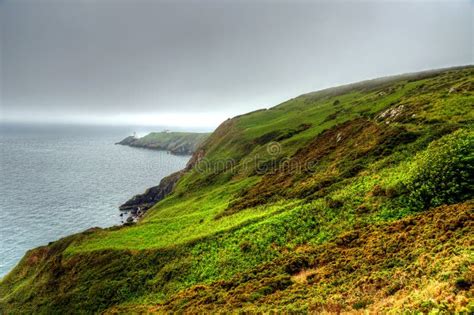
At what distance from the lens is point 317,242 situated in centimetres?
2558

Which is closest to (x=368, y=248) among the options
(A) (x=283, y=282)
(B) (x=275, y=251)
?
(A) (x=283, y=282)

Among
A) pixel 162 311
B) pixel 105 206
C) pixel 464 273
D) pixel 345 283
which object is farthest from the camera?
pixel 105 206

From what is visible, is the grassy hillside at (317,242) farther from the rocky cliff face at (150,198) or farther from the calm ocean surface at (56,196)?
the rocky cliff face at (150,198)

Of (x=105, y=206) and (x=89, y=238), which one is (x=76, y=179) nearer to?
(x=105, y=206)

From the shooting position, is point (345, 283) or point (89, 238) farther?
point (89, 238)

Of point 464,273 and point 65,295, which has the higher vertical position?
point 464,273

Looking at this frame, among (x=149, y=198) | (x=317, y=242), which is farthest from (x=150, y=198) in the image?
(x=317, y=242)

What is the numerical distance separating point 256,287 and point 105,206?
102m

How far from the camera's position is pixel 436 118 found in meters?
38.5

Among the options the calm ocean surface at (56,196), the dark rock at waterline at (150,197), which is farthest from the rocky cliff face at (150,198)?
the calm ocean surface at (56,196)

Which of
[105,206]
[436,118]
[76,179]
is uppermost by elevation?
[436,118]

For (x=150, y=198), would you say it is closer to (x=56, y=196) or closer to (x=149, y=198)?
(x=149, y=198)

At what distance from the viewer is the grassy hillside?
53.7ft

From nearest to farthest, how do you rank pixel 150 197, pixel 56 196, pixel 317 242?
pixel 317 242 < pixel 56 196 < pixel 150 197
